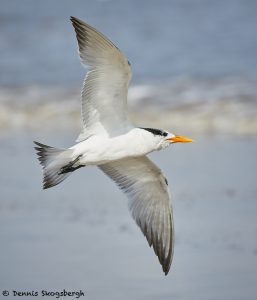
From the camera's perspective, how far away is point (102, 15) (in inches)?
703

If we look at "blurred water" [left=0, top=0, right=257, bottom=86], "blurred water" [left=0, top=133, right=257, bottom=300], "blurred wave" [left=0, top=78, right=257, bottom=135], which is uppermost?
"blurred water" [left=0, top=0, right=257, bottom=86]

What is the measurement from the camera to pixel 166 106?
12281mm

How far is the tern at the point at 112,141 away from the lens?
609 cm

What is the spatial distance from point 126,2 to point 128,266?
12839 millimetres

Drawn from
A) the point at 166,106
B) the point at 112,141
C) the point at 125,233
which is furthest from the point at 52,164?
the point at 166,106

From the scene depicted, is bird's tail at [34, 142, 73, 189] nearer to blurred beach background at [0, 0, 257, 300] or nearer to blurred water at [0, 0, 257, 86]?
blurred beach background at [0, 0, 257, 300]

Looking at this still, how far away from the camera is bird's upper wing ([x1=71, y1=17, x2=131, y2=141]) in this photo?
602cm

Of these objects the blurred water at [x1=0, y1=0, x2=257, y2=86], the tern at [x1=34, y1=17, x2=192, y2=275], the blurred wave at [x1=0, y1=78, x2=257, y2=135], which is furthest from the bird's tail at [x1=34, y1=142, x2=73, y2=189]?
the blurred water at [x1=0, y1=0, x2=257, y2=86]

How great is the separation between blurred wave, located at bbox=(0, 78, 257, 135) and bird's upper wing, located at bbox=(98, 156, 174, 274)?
4.21 m

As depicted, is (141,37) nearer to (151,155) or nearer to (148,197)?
(151,155)

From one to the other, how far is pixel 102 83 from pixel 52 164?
638mm

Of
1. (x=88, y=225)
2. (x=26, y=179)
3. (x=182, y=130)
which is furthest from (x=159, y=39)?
(x=88, y=225)

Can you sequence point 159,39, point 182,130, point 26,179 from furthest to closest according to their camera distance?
1. point 159,39
2. point 182,130
3. point 26,179

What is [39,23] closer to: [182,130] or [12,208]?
[182,130]
